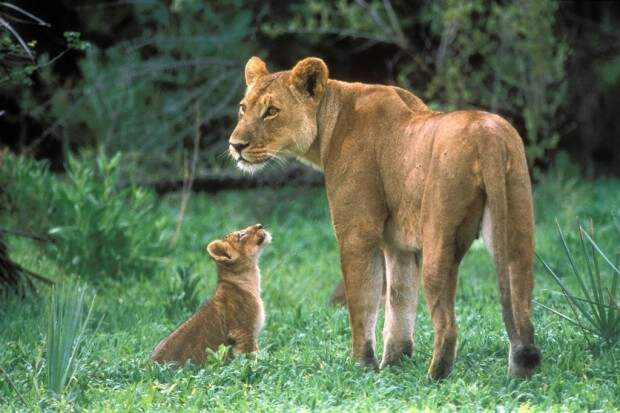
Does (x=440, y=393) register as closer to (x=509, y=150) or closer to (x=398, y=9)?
(x=509, y=150)

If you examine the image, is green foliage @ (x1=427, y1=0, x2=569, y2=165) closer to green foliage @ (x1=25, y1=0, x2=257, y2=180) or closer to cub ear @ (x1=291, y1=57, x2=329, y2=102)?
green foliage @ (x1=25, y1=0, x2=257, y2=180)

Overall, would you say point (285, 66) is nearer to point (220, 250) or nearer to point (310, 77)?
point (220, 250)

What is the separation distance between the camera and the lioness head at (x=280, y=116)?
22.2 ft

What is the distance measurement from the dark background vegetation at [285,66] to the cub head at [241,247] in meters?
4.52

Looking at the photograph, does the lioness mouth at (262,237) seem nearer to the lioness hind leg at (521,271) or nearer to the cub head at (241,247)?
the cub head at (241,247)

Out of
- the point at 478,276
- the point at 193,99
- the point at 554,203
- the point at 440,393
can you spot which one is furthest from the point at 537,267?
the point at 193,99

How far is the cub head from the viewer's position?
25.5 feet

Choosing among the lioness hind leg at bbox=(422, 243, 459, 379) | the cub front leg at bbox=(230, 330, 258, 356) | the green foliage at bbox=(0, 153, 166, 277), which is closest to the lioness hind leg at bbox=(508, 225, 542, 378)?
the lioness hind leg at bbox=(422, 243, 459, 379)

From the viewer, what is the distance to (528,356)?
568cm

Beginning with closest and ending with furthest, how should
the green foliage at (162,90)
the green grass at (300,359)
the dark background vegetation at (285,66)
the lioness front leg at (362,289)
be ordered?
the green grass at (300,359), the lioness front leg at (362,289), the dark background vegetation at (285,66), the green foliage at (162,90)

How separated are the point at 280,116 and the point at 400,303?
4.07 ft

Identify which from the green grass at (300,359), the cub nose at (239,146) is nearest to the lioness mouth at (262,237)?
the green grass at (300,359)

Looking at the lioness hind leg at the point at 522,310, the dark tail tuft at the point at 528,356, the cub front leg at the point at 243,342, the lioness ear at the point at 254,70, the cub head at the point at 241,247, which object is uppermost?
the lioness ear at the point at 254,70

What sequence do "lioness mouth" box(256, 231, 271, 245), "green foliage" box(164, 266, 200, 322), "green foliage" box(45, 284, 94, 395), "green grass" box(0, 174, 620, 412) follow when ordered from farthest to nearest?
"green foliage" box(164, 266, 200, 322), "lioness mouth" box(256, 231, 271, 245), "green foliage" box(45, 284, 94, 395), "green grass" box(0, 174, 620, 412)
